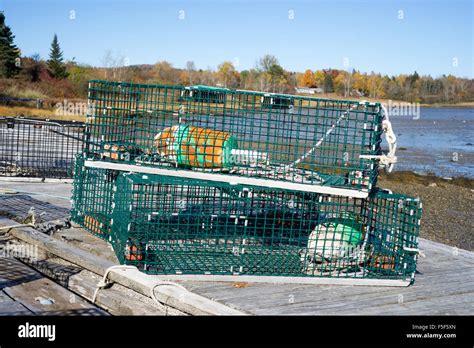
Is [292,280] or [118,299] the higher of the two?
[292,280]

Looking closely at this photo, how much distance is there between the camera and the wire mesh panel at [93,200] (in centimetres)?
726

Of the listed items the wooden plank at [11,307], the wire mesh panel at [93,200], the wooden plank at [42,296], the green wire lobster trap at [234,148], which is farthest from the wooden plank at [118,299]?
the green wire lobster trap at [234,148]

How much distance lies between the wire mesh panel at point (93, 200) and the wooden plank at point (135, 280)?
54cm

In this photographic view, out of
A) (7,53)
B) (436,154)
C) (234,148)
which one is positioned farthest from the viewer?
(7,53)

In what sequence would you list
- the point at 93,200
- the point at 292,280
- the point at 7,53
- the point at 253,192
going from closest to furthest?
1. the point at 292,280
2. the point at 253,192
3. the point at 93,200
4. the point at 7,53

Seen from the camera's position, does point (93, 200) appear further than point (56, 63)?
No

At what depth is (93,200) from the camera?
24.6ft

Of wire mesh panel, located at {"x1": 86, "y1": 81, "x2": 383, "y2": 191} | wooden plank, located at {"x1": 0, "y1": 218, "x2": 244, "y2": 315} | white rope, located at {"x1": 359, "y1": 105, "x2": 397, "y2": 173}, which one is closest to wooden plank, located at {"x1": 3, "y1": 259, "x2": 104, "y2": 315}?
wooden plank, located at {"x1": 0, "y1": 218, "x2": 244, "y2": 315}

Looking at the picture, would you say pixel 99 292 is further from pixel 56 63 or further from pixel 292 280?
pixel 56 63

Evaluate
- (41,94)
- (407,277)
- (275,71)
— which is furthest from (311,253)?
(275,71)

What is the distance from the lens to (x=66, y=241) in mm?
7148

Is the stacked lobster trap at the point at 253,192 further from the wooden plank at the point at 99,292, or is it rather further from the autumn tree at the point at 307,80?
the autumn tree at the point at 307,80

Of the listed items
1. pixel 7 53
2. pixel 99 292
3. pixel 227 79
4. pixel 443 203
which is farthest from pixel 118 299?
pixel 227 79

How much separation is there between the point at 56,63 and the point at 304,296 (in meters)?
52.5
